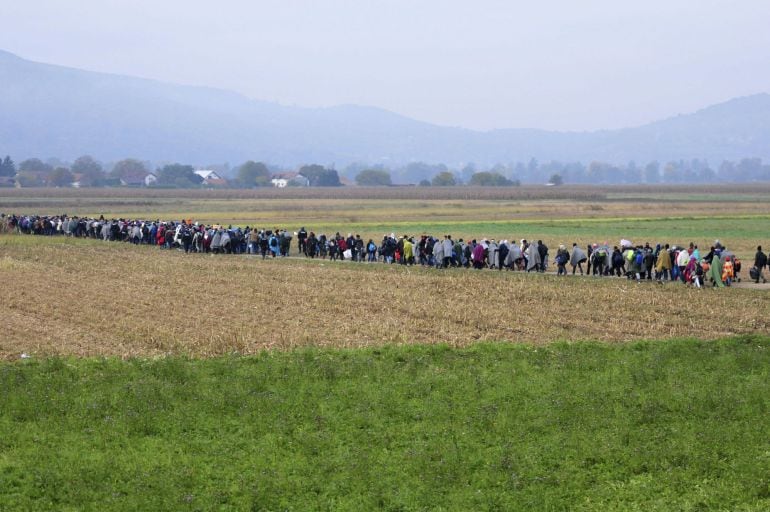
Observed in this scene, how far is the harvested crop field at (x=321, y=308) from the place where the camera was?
2231 centimetres

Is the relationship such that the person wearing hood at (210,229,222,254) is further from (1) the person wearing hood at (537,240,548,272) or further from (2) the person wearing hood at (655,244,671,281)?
(2) the person wearing hood at (655,244,671,281)

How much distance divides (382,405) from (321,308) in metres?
12.2

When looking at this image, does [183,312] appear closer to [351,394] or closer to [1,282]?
[1,282]

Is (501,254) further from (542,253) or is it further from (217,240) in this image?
(217,240)

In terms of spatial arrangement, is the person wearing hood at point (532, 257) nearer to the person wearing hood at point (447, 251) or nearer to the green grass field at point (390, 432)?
the person wearing hood at point (447, 251)

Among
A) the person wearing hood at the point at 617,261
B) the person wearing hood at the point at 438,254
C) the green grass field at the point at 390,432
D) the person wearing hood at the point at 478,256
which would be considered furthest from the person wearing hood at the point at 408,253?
the green grass field at the point at 390,432

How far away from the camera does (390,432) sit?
14.5 meters

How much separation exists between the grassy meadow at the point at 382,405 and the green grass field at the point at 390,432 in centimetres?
4

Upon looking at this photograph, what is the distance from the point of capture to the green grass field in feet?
41.0

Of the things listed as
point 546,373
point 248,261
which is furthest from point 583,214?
point 546,373

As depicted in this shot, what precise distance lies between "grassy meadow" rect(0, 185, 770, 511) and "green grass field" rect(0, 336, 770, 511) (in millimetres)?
39

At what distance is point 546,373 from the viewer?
17312 millimetres

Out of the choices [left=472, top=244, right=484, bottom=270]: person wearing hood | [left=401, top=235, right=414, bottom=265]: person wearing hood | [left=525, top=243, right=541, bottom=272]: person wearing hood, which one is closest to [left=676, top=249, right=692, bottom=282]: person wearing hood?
[left=525, top=243, right=541, bottom=272]: person wearing hood

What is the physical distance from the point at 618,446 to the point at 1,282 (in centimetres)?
2403
